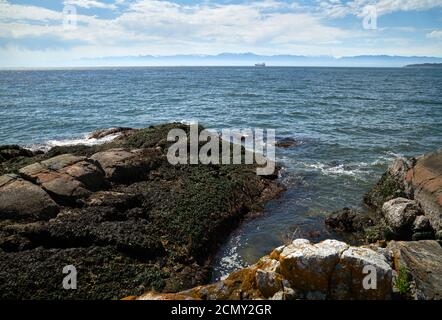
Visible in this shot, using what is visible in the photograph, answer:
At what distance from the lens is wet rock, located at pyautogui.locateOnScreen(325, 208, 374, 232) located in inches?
656

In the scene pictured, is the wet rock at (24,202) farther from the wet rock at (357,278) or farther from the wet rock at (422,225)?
the wet rock at (422,225)

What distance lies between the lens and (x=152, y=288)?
39.0 feet

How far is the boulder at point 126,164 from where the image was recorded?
18703 millimetres

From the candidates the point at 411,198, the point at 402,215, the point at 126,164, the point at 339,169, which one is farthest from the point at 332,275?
the point at 339,169

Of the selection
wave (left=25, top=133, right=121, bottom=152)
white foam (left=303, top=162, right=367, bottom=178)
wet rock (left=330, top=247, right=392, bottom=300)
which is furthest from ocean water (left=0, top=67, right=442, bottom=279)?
wet rock (left=330, top=247, right=392, bottom=300)

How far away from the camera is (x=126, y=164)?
19219mm

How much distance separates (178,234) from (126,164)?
20.6 feet

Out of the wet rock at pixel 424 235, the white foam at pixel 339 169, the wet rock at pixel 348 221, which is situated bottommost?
the wet rock at pixel 348 221

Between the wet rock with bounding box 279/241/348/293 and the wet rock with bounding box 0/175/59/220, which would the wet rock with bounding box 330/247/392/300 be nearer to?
the wet rock with bounding box 279/241/348/293

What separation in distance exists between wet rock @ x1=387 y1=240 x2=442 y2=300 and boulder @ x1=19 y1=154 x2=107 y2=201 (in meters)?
12.7

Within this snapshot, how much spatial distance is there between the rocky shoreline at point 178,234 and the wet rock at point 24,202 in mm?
42

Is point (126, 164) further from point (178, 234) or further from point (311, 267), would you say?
point (311, 267)

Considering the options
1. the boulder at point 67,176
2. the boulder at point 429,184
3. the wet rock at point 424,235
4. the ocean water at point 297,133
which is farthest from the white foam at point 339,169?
the boulder at point 67,176
